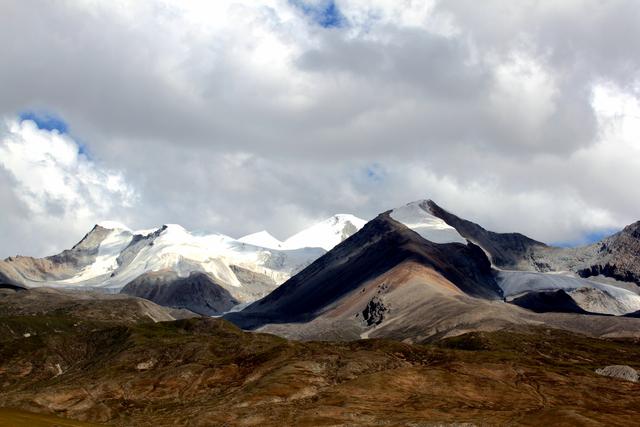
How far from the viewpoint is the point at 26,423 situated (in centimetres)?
19638
